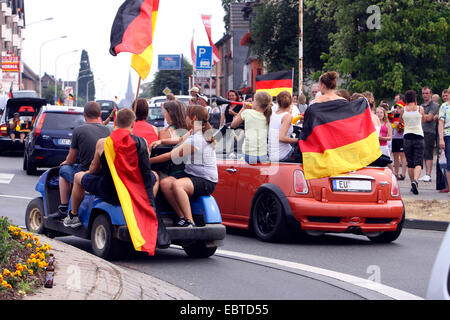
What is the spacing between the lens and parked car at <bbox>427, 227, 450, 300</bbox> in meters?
3.36

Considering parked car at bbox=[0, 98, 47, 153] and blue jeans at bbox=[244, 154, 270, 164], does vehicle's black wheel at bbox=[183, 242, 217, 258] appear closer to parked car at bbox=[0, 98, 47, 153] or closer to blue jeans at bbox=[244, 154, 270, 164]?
blue jeans at bbox=[244, 154, 270, 164]

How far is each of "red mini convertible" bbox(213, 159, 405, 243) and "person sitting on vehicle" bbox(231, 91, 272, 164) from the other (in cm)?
19

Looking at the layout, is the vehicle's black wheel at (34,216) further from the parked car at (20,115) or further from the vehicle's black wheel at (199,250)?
the parked car at (20,115)

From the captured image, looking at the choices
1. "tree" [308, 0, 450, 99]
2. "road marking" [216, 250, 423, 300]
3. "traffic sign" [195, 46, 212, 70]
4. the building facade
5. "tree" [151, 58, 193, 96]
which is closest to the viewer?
"road marking" [216, 250, 423, 300]

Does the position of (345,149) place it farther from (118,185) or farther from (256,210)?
(118,185)

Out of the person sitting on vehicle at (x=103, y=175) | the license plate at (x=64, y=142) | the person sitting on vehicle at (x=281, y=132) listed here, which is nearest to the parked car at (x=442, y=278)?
the person sitting on vehicle at (x=103, y=175)

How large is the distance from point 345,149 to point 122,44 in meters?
2.90

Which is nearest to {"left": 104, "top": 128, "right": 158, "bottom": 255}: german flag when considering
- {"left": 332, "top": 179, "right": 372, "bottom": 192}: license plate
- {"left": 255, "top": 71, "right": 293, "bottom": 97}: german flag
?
{"left": 332, "top": 179, "right": 372, "bottom": 192}: license plate

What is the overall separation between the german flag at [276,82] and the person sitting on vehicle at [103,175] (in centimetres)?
626

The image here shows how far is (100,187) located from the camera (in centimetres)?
812

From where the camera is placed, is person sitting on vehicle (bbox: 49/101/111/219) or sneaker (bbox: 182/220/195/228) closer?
sneaker (bbox: 182/220/195/228)

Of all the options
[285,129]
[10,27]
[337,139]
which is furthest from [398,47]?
[10,27]

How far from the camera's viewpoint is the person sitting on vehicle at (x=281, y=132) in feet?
32.8

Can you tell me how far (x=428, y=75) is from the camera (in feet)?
107
